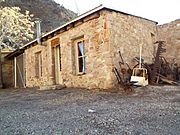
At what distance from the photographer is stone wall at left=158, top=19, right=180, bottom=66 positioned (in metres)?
11.0

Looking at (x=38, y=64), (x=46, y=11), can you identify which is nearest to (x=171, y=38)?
(x=38, y=64)

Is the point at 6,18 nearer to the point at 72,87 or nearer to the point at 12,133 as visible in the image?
the point at 72,87

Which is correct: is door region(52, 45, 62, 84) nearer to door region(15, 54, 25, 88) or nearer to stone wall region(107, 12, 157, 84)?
stone wall region(107, 12, 157, 84)

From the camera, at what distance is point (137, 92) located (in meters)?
7.45

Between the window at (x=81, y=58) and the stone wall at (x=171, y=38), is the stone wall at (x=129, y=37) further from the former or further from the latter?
the window at (x=81, y=58)

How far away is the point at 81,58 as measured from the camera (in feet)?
32.7

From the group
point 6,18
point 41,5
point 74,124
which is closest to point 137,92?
point 74,124

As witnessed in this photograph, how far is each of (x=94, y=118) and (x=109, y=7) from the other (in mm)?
5018

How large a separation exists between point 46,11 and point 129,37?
2480cm

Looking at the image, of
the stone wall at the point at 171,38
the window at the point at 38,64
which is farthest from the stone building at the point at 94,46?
the window at the point at 38,64

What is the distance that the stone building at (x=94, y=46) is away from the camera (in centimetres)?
841

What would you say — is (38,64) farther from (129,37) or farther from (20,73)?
(129,37)

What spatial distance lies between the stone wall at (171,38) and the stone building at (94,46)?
528mm

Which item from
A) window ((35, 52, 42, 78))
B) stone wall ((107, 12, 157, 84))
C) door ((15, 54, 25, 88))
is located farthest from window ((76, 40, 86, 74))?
door ((15, 54, 25, 88))
